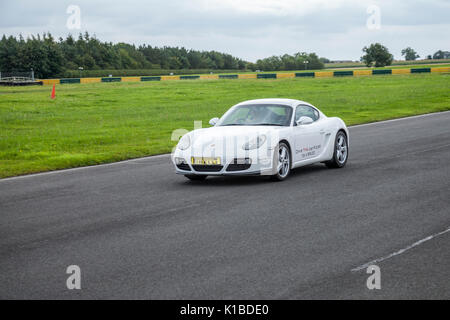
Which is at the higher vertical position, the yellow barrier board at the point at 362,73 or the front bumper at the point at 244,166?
the yellow barrier board at the point at 362,73

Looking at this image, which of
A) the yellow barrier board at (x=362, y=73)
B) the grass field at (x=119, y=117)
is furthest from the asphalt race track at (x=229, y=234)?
the yellow barrier board at (x=362, y=73)

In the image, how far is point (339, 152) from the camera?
1302 centimetres

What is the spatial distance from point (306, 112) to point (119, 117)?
686 inches

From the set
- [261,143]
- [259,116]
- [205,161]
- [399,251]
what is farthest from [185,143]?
[399,251]

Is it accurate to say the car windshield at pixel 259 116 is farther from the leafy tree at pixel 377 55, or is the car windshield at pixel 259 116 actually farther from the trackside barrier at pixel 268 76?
the leafy tree at pixel 377 55

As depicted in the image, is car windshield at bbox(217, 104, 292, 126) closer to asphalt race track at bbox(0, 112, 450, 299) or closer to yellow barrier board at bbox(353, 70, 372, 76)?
asphalt race track at bbox(0, 112, 450, 299)

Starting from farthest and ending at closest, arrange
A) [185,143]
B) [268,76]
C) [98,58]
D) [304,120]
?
[98,58]
[268,76]
[304,120]
[185,143]

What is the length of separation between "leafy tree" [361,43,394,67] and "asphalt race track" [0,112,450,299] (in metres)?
148

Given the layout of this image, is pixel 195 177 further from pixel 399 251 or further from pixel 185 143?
pixel 399 251

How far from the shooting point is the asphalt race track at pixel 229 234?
556cm

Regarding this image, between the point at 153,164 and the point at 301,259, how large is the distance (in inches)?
340

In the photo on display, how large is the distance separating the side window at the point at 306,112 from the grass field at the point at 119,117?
5289 mm

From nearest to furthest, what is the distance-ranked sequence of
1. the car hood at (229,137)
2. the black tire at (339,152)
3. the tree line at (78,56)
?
the car hood at (229,137) → the black tire at (339,152) → the tree line at (78,56)
